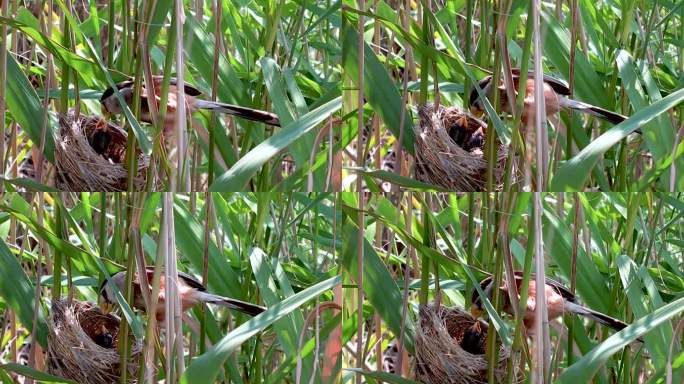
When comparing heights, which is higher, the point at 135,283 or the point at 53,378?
the point at 135,283

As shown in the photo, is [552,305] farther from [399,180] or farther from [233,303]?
[233,303]

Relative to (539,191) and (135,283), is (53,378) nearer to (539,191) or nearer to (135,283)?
(135,283)

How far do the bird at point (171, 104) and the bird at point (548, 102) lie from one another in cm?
26

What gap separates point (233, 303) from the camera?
1.10m

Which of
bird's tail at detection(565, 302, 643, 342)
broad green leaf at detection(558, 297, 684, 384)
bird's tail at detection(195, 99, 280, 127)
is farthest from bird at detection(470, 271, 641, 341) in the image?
bird's tail at detection(195, 99, 280, 127)

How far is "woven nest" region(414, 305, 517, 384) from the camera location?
3.80 feet

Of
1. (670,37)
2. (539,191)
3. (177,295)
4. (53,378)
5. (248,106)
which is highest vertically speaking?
(670,37)

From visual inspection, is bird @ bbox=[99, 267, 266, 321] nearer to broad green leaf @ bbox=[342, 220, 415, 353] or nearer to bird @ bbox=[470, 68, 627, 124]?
broad green leaf @ bbox=[342, 220, 415, 353]

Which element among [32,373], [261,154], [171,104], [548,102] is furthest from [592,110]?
[32,373]

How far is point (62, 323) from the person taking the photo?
1214 mm

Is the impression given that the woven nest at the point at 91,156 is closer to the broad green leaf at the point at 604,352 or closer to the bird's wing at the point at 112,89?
Result: the bird's wing at the point at 112,89

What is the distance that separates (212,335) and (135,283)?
0.12 metres

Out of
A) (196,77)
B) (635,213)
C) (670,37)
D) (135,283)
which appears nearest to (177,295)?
(135,283)

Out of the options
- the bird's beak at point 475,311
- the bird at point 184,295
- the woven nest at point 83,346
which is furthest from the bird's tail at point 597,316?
the woven nest at point 83,346
